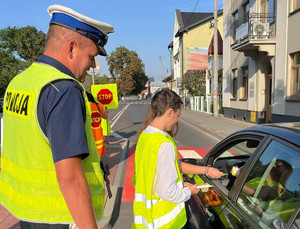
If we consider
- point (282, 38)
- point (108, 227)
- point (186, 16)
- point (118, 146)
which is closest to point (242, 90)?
point (282, 38)

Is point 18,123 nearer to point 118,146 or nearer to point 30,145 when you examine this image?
point 30,145

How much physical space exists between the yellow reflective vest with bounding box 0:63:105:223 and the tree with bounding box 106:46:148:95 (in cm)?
6113

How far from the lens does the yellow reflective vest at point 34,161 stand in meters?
1.14

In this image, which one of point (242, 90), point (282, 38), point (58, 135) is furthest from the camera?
point (242, 90)

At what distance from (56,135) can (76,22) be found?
0.59 meters

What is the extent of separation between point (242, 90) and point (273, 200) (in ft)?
48.7

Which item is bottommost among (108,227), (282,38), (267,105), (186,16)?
(108,227)

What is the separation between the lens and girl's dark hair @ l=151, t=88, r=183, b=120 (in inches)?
74.3

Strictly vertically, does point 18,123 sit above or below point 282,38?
below

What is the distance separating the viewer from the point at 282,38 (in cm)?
1095

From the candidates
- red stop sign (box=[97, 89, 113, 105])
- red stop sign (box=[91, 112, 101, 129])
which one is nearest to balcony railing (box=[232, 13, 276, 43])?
red stop sign (box=[97, 89, 113, 105])

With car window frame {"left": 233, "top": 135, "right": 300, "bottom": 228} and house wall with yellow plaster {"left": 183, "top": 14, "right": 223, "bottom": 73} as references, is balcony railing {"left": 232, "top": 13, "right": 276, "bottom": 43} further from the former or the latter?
house wall with yellow plaster {"left": 183, "top": 14, "right": 223, "bottom": 73}

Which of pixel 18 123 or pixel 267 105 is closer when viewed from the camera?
pixel 18 123

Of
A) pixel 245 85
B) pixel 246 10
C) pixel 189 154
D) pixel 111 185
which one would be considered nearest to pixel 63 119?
pixel 111 185
